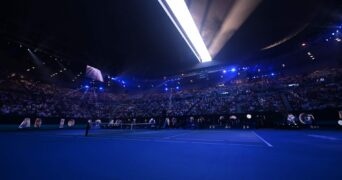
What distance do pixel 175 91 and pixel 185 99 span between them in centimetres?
430

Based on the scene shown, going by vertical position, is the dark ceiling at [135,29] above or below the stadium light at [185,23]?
above

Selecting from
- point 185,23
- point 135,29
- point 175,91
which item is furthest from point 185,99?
point 185,23

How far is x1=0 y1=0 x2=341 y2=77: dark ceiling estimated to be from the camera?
8.22 meters

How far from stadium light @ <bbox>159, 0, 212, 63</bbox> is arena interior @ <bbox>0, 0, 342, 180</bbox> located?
52 mm

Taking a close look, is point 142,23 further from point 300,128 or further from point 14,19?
point 300,128

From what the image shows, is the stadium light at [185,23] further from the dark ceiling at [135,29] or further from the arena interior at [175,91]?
the dark ceiling at [135,29]

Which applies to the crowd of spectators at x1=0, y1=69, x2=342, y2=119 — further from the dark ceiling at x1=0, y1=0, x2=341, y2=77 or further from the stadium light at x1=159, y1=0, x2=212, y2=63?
the stadium light at x1=159, y1=0, x2=212, y2=63

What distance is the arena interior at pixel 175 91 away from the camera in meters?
3.53

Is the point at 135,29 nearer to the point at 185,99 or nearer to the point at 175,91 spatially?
the point at 185,99

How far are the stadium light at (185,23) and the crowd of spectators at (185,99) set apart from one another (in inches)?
689

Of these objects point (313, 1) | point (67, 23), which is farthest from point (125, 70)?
point (313, 1)

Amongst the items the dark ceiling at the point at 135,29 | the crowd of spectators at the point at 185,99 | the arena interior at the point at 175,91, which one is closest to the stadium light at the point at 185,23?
the arena interior at the point at 175,91

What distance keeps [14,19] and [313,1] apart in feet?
58.8

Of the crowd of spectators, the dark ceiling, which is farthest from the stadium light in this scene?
the crowd of spectators
